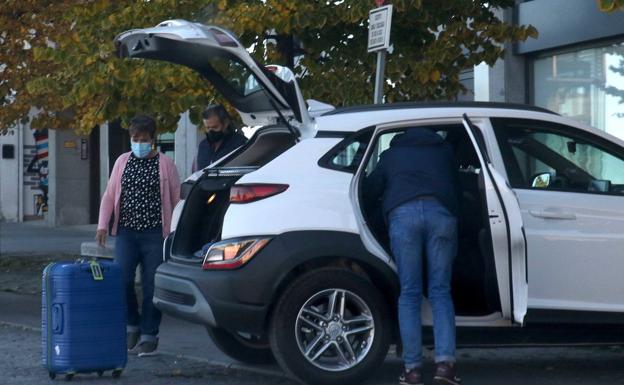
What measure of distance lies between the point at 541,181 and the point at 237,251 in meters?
1.91

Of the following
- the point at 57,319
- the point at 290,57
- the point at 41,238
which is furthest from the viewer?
the point at 41,238

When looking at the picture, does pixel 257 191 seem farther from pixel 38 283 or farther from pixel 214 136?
pixel 38 283

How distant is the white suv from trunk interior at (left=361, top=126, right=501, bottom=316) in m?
0.01

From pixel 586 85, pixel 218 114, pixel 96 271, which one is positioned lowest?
pixel 96 271

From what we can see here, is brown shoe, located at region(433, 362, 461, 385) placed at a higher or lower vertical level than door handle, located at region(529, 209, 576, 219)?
lower

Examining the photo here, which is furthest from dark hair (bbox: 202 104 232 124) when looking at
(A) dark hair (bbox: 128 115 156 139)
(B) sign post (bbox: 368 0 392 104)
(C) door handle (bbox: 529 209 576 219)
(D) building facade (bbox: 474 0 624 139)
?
(D) building facade (bbox: 474 0 624 139)

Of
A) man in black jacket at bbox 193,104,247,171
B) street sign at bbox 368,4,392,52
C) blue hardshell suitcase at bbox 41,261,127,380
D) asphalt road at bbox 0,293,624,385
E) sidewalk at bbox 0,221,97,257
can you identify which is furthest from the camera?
sidewalk at bbox 0,221,97,257

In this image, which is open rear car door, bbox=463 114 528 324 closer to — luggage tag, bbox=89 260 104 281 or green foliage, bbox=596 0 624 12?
green foliage, bbox=596 0 624 12

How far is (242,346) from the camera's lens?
903 cm

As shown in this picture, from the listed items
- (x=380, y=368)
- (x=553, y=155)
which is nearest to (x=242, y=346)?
(x=380, y=368)

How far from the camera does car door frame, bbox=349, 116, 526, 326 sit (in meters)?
7.75

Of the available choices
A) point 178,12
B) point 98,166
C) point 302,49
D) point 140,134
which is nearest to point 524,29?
point 302,49

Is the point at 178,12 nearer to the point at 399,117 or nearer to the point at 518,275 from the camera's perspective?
the point at 399,117

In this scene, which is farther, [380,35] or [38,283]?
[38,283]
